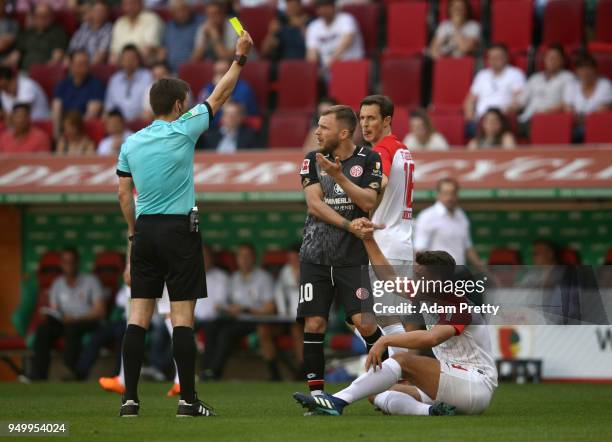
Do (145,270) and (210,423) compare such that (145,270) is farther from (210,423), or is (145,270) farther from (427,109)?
(427,109)

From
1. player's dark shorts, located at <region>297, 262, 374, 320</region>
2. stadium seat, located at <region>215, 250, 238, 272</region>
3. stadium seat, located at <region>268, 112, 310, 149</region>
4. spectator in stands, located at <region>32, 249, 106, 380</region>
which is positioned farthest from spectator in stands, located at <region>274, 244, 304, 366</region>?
player's dark shorts, located at <region>297, 262, 374, 320</region>

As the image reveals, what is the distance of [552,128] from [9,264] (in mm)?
7109

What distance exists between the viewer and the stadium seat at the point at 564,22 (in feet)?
52.2

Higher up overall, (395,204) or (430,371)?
(395,204)

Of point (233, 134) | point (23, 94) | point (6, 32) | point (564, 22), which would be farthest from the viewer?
point (6, 32)

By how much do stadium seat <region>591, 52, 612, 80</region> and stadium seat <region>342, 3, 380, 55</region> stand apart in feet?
9.98

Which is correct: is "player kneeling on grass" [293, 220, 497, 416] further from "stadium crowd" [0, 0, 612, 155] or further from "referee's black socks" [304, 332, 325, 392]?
"stadium crowd" [0, 0, 612, 155]

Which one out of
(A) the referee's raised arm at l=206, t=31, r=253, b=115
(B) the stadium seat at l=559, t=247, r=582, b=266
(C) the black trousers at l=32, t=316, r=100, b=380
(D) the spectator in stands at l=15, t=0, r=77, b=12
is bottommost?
(C) the black trousers at l=32, t=316, r=100, b=380

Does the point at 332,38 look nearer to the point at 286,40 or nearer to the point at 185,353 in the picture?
the point at 286,40

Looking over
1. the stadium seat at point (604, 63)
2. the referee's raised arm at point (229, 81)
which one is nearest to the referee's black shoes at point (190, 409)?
the referee's raised arm at point (229, 81)

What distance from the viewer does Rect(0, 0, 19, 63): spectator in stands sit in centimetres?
1858

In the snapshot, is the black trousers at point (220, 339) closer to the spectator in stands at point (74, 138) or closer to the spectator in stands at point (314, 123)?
the spectator in stands at point (314, 123)

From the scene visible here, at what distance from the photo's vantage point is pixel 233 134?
15094 mm

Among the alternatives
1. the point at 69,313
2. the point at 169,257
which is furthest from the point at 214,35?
the point at 169,257
